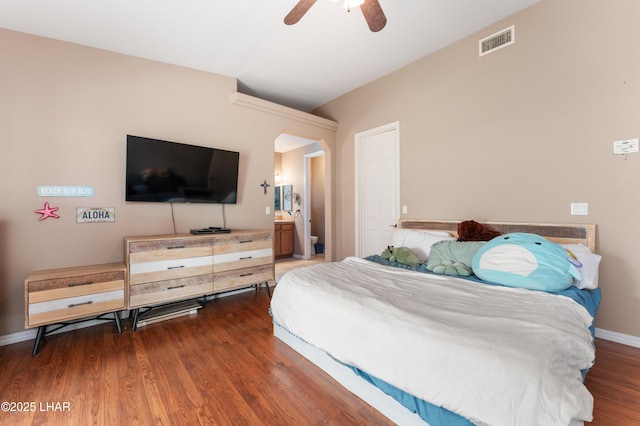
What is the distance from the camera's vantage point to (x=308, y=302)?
186 centimetres

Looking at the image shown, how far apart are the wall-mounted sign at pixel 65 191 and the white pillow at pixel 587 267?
4340mm

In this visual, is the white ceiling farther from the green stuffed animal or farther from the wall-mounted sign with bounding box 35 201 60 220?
the green stuffed animal

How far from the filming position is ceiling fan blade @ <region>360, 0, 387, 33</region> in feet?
6.22

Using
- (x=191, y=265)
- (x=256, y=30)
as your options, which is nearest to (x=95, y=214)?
(x=191, y=265)

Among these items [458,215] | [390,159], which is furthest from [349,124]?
[458,215]

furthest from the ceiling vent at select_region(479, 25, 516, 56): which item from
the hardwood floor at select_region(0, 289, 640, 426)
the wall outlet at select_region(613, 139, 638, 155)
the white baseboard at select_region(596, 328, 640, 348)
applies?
the hardwood floor at select_region(0, 289, 640, 426)

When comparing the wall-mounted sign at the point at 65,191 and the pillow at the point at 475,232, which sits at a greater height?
the wall-mounted sign at the point at 65,191

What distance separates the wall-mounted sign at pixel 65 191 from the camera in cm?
258

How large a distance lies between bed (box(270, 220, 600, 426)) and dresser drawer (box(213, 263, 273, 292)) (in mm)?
1185

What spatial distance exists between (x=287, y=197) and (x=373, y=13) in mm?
4970

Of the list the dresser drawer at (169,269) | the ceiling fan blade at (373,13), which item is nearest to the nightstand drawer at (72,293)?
the dresser drawer at (169,269)

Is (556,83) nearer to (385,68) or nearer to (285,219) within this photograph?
(385,68)

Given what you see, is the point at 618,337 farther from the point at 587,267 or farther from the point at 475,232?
the point at 475,232

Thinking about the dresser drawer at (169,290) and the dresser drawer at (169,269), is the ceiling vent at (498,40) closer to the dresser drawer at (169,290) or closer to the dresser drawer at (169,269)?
the dresser drawer at (169,269)
